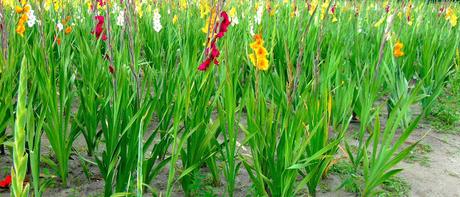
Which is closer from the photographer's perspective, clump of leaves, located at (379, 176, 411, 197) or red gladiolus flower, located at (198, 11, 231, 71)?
red gladiolus flower, located at (198, 11, 231, 71)

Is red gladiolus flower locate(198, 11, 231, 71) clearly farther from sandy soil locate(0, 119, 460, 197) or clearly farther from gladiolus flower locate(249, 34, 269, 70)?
sandy soil locate(0, 119, 460, 197)

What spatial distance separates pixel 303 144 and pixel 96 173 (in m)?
0.90

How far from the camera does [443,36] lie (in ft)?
14.2

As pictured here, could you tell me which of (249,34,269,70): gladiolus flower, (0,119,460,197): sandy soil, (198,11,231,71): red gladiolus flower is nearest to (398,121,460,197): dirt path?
(0,119,460,197): sandy soil

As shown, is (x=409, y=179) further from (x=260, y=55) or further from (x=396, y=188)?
(x=260, y=55)

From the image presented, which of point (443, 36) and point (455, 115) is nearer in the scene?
point (455, 115)

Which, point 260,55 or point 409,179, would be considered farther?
point 409,179

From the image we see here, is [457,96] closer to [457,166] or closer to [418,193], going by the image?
[457,166]

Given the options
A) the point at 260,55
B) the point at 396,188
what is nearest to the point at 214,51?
the point at 260,55

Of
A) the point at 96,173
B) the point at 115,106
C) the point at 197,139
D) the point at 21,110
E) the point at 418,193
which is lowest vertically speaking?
the point at 418,193

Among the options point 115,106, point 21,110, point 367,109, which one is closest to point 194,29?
point 367,109

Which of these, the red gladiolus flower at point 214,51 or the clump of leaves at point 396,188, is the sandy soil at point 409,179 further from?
the red gladiolus flower at point 214,51

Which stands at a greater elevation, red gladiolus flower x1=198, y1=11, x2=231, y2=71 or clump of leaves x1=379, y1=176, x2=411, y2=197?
red gladiolus flower x1=198, y1=11, x2=231, y2=71

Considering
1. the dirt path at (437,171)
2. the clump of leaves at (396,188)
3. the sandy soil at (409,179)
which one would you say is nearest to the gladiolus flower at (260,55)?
the sandy soil at (409,179)
